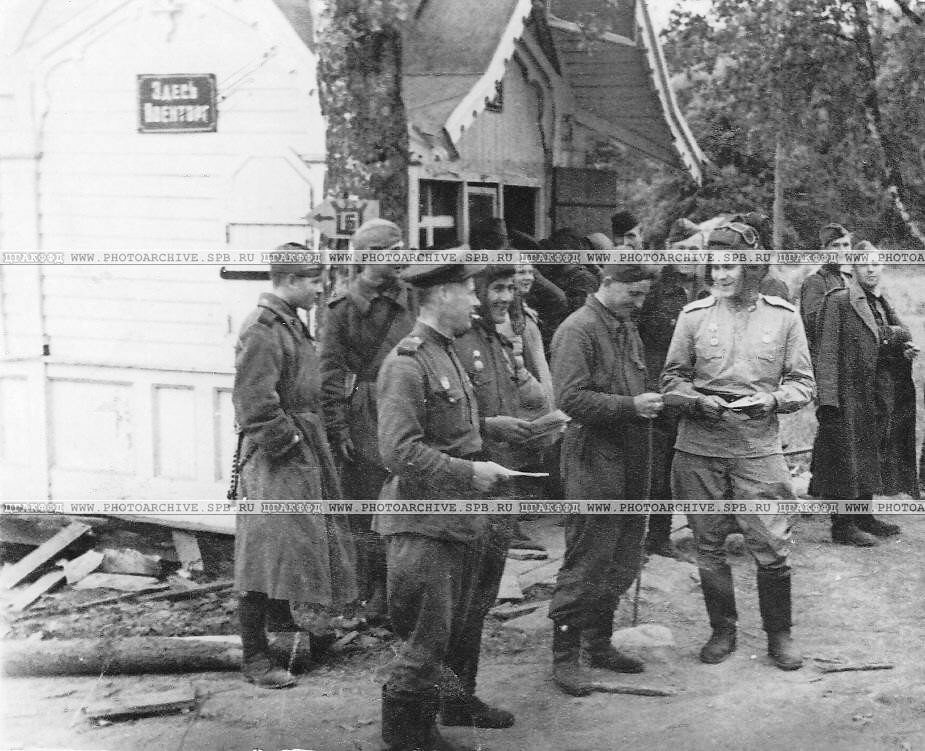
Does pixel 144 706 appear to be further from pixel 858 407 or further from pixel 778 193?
pixel 858 407

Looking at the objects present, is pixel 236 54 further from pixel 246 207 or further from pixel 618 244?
pixel 618 244

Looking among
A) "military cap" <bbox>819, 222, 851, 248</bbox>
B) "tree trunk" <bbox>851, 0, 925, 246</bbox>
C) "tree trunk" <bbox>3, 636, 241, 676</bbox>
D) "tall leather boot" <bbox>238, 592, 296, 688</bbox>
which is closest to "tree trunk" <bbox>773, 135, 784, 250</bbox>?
"military cap" <bbox>819, 222, 851, 248</bbox>

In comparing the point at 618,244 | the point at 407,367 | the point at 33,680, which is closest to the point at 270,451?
the point at 407,367

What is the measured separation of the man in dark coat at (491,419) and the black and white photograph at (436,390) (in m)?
0.01

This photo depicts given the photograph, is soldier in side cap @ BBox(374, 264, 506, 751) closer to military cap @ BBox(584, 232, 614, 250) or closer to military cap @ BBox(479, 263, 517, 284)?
military cap @ BBox(479, 263, 517, 284)

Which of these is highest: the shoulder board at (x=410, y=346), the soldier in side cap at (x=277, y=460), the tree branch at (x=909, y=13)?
the tree branch at (x=909, y=13)

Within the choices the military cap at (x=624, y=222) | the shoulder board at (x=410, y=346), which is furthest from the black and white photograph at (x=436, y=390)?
the military cap at (x=624, y=222)

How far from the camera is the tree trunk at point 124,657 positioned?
189 inches

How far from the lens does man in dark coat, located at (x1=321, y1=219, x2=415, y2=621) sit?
17.1 ft

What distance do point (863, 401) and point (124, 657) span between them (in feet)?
13.4

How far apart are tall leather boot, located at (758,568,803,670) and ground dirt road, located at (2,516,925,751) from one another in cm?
7

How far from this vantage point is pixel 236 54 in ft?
18.1

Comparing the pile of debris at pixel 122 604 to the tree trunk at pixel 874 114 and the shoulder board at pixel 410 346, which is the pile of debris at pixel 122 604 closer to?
the shoulder board at pixel 410 346

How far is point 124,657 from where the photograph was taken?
4.81 metres
